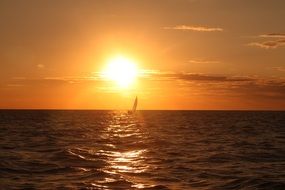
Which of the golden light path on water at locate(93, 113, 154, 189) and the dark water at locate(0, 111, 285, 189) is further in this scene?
the golden light path on water at locate(93, 113, 154, 189)

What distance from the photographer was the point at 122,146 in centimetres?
4603

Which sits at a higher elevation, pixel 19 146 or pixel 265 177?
pixel 19 146


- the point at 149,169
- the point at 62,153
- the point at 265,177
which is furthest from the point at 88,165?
the point at 265,177

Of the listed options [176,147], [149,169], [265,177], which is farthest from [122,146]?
[265,177]

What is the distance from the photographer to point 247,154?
38.5m

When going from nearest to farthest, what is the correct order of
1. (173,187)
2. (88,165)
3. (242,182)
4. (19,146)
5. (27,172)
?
(173,187), (242,182), (27,172), (88,165), (19,146)

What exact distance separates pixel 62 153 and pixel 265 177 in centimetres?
1765

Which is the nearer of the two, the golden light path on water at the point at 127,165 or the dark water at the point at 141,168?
the dark water at the point at 141,168

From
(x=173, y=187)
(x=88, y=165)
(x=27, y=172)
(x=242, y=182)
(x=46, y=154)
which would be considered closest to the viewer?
(x=173, y=187)

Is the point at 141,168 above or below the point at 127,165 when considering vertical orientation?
below

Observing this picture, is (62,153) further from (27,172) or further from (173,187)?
(173,187)

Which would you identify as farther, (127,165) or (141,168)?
(127,165)

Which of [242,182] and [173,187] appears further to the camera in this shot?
[242,182]

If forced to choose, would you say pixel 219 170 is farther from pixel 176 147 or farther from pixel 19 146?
pixel 19 146
